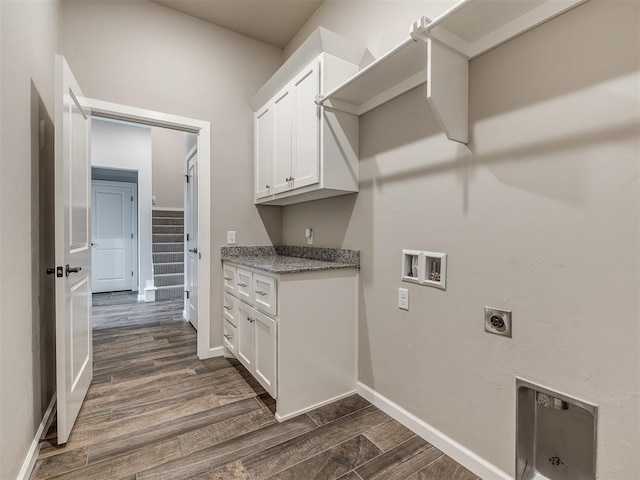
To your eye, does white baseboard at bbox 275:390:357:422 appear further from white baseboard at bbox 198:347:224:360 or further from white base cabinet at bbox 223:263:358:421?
white baseboard at bbox 198:347:224:360

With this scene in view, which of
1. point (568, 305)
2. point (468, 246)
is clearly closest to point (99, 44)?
point (468, 246)

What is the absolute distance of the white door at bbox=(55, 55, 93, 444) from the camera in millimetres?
1538

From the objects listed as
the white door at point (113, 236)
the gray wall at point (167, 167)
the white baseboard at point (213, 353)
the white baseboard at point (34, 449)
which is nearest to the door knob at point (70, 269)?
the white baseboard at point (34, 449)

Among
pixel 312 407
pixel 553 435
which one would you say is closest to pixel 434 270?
pixel 553 435

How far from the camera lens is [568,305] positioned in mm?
1122

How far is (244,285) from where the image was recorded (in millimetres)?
2326

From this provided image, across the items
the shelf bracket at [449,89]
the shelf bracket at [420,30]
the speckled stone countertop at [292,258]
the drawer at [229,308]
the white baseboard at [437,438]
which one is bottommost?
the white baseboard at [437,438]

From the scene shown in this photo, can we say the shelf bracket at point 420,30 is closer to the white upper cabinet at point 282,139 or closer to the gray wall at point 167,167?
the white upper cabinet at point 282,139

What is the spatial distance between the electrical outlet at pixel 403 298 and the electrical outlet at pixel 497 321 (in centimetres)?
44

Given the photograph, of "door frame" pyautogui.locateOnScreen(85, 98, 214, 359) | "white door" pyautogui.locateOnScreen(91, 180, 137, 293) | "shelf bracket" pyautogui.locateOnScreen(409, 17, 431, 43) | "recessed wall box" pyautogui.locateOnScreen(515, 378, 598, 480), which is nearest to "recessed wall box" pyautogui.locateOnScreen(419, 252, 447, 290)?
"recessed wall box" pyautogui.locateOnScreen(515, 378, 598, 480)

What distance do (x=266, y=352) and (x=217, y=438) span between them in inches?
20.3

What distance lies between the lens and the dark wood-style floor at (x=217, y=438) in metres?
1.44

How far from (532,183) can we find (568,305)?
1.58ft

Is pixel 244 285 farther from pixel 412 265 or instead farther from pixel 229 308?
pixel 412 265
